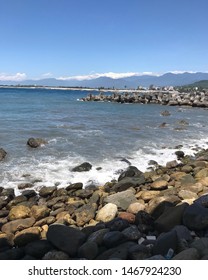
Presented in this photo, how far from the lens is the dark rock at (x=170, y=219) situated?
23.4ft

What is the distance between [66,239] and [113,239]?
918 millimetres

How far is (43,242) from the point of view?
6.79 m

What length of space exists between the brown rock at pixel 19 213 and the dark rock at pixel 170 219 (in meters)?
3.67

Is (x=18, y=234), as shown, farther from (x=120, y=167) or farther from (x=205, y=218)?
(x=120, y=167)

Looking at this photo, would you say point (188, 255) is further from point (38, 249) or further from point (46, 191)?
point (46, 191)

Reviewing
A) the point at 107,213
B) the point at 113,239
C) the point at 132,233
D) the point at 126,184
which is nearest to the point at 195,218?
the point at 132,233

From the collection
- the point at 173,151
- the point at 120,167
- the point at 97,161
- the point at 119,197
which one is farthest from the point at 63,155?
the point at 119,197

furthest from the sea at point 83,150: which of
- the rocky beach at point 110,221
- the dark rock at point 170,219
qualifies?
the dark rock at point 170,219

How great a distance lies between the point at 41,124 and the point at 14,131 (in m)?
4.32

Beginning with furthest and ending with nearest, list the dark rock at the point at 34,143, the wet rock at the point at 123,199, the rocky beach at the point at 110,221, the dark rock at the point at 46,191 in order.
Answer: the dark rock at the point at 34,143 → the dark rock at the point at 46,191 → the wet rock at the point at 123,199 → the rocky beach at the point at 110,221

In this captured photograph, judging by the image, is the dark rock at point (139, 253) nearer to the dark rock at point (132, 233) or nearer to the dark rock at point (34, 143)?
the dark rock at point (132, 233)

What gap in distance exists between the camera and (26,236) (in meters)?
7.34

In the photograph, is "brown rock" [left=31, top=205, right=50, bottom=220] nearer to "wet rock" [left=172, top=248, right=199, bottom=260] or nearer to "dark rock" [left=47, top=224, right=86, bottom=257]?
"dark rock" [left=47, top=224, right=86, bottom=257]

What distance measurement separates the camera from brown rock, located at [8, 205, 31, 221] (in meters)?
8.96
